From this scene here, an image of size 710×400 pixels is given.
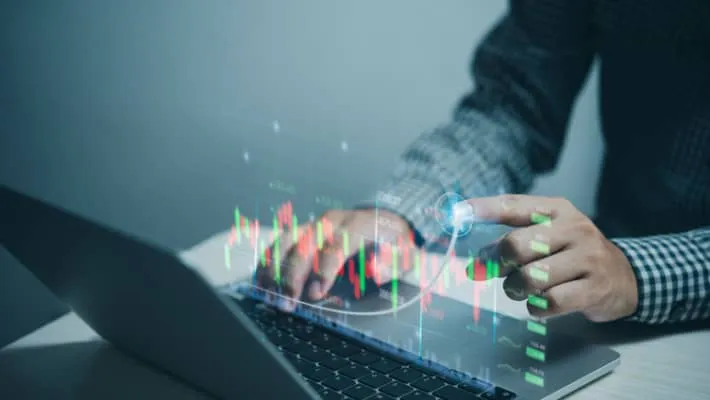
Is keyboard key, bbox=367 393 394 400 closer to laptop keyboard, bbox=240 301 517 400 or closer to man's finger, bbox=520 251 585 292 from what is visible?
laptop keyboard, bbox=240 301 517 400

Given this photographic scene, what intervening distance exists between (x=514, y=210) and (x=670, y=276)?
225mm

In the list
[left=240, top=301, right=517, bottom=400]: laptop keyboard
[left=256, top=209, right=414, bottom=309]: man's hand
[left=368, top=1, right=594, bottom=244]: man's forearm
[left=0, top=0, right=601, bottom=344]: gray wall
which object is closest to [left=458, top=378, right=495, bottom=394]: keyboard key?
[left=240, top=301, right=517, bottom=400]: laptop keyboard

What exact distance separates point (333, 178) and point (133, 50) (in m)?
0.80

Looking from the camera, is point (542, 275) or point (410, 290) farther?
point (410, 290)

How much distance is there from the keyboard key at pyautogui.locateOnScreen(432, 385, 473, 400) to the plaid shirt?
30 centimetres

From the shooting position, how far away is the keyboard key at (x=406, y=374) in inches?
26.6

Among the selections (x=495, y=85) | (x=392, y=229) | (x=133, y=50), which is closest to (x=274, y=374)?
(x=392, y=229)

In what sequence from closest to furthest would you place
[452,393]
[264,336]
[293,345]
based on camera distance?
1. [264,336]
2. [452,393]
3. [293,345]

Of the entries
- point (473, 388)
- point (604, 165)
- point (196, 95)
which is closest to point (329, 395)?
point (473, 388)

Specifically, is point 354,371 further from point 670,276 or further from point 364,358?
point 670,276

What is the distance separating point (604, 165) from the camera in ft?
4.35

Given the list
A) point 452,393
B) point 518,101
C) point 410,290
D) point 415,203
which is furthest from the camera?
point 518,101

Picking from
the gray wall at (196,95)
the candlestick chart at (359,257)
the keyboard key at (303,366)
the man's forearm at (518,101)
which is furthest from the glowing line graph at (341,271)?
the gray wall at (196,95)

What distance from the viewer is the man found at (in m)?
0.77
